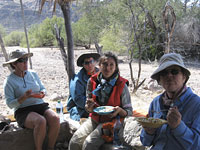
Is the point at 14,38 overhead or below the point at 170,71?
overhead

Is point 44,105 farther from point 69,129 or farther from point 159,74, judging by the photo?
point 159,74

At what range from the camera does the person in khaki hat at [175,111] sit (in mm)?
1475

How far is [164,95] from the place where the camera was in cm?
178

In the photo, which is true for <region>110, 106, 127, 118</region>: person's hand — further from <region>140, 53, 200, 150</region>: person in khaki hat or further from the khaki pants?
<region>140, 53, 200, 150</region>: person in khaki hat

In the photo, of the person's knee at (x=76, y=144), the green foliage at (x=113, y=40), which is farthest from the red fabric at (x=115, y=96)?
the green foliage at (x=113, y=40)

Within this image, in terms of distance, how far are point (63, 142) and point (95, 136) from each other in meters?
1.22

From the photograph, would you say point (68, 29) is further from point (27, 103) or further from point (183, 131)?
point (183, 131)

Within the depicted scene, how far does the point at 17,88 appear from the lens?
2.95m

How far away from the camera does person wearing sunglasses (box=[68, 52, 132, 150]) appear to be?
2.42m

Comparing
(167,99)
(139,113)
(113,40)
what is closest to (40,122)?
(139,113)

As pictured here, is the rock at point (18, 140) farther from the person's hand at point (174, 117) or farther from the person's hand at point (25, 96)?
the person's hand at point (174, 117)

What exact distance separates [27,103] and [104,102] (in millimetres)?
1160

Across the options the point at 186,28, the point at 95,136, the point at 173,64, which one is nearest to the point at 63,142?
the point at 95,136

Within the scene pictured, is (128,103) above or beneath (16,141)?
above
